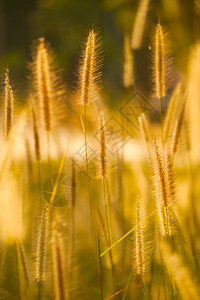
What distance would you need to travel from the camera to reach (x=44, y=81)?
761mm

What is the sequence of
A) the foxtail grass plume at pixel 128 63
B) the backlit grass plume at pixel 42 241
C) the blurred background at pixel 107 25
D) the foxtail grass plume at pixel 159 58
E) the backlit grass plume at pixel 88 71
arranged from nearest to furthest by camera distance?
the backlit grass plume at pixel 42 241 → the backlit grass plume at pixel 88 71 → the foxtail grass plume at pixel 159 58 → the foxtail grass plume at pixel 128 63 → the blurred background at pixel 107 25

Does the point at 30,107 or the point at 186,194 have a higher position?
the point at 30,107

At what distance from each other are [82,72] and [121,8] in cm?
153

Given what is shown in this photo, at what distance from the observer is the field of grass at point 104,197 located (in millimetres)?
613

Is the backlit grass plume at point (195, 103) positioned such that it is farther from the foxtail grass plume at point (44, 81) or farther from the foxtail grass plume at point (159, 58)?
the foxtail grass plume at point (44, 81)

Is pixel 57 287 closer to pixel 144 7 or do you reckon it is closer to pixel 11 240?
pixel 11 240

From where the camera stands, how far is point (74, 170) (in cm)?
77

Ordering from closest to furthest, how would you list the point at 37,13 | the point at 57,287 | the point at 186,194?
the point at 57,287, the point at 186,194, the point at 37,13

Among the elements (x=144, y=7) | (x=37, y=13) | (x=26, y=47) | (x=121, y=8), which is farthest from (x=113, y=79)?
(x=144, y=7)

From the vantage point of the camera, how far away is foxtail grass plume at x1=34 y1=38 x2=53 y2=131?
0.75m

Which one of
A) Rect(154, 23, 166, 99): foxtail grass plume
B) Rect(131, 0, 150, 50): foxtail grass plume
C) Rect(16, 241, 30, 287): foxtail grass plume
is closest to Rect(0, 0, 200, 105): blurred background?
Rect(131, 0, 150, 50): foxtail grass plume

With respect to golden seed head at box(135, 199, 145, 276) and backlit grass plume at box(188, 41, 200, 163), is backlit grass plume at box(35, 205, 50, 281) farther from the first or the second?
backlit grass plume at box(188, 41, 200, 163)

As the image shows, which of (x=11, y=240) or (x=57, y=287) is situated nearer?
(x=57, y=287)

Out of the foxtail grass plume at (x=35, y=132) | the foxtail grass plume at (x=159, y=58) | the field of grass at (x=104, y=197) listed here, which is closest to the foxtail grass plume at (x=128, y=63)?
the field of grass at (x=104, y=197)
